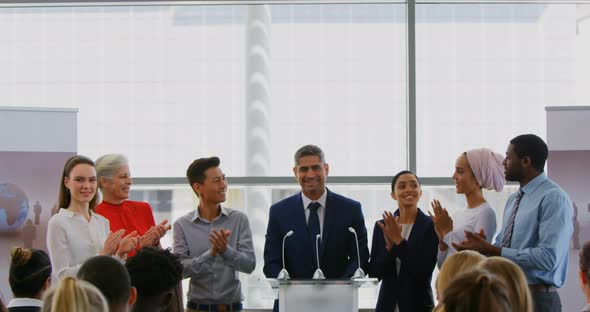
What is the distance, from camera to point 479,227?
5.30 metres

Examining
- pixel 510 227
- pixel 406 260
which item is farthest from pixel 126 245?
pixel 510 227

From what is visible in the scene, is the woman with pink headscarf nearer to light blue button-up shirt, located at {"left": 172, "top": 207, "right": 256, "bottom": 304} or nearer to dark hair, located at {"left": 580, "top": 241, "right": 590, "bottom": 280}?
light blue button-up shirt, located at {"left": 172, "top": 207, "right": 256, "bottom": 304}

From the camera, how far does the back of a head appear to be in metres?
2.27

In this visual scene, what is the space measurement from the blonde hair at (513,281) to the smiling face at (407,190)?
98.8 inches

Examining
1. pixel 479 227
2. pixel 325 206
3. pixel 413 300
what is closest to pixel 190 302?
pixel 325 206

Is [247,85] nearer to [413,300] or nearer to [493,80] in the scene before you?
[493,80]

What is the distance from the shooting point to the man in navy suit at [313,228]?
5.39 metres

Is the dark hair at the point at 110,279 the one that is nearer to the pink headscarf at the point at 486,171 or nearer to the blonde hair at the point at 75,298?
the blonde hair at the point at 75,298

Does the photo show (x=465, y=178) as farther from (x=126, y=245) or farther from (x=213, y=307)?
(x=126, y=245)

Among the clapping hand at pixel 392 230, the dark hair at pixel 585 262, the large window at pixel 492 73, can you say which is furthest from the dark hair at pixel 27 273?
the large window at pixel 492 73

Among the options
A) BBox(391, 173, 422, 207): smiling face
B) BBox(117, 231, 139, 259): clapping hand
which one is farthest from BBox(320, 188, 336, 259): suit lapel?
BBox(117, 231, 139, 259): clapping hand

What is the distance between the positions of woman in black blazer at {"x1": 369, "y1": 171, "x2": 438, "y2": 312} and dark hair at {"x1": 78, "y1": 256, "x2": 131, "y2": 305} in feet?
8.18

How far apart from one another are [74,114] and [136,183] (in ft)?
2.73

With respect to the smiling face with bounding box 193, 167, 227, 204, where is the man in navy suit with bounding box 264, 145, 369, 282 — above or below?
below
